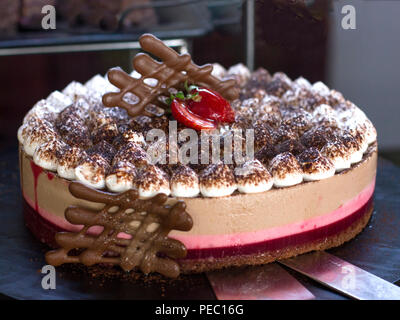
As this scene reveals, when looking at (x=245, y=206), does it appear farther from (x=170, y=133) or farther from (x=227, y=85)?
(x=227, y=85)

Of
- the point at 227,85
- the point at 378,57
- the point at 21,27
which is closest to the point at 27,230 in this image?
the point at 227,85

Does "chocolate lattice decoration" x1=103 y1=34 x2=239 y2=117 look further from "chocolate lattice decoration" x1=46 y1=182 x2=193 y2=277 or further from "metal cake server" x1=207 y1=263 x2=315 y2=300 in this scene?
"metal cake server" x1=207 y1=263 x2=315 y2=300

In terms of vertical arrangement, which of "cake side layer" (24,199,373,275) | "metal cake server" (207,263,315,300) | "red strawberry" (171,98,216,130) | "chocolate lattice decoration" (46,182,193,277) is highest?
"red strawberry" (171,98,216,130)

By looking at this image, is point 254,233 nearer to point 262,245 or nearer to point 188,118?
point 262,245

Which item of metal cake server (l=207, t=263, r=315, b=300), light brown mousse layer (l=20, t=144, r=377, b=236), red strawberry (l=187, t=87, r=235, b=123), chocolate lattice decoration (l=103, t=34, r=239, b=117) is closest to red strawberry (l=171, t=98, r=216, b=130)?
red strawberry (l=187, t=87, r=235, b=123)

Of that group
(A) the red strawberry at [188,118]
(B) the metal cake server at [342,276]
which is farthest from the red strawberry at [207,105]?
(B) the metal cake server at [342,276]

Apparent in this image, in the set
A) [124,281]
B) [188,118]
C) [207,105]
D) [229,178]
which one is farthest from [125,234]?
[207,105]
